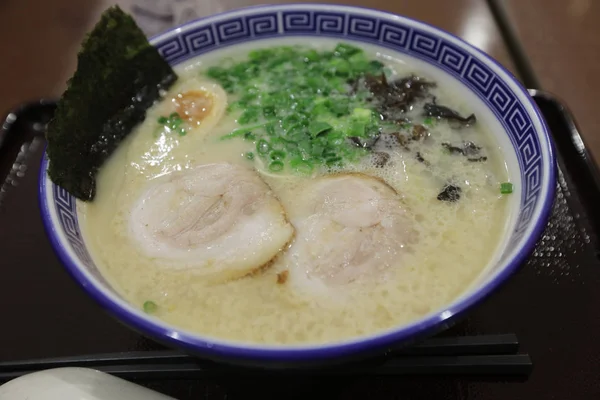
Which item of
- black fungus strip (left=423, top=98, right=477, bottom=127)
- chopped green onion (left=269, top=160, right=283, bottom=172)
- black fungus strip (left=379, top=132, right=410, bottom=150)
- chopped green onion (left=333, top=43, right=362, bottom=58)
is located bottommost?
chopped green onion (left=269, top=160, right=283, bottom=172)

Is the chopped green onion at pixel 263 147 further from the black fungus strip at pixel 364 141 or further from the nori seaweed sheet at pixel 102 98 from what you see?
the nori seaweed sheet at pixel 102 98

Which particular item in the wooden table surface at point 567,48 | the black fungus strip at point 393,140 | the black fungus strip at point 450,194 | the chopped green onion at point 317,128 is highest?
the chopped green onion at point 317,128

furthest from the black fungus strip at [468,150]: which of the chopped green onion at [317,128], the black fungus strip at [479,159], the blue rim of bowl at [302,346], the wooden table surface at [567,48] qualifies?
the wooden table surface at [567,48]

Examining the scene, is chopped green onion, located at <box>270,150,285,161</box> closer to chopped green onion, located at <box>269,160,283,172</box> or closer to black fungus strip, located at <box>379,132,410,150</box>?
chopped green onion, located at <box>269,160,283,172</box>

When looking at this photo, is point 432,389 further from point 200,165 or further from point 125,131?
point 125,131

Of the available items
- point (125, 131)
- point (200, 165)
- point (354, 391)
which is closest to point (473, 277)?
point (354, 391)

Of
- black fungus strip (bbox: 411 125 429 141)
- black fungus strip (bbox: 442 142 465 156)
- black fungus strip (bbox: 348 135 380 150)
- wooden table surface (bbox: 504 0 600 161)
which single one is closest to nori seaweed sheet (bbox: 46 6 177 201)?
black fungus strip (bbox: 348 135 380 150)

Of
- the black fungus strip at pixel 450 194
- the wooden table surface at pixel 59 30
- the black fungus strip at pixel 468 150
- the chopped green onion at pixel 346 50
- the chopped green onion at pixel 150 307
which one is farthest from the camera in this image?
the wooden table surface at pixel 59 30

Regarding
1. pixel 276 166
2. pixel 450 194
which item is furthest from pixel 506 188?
pixel 276 166
